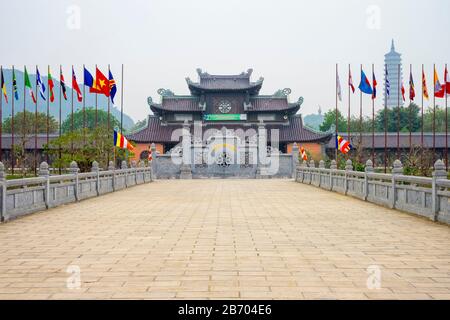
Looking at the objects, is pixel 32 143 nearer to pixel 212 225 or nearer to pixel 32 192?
pixel 32 192

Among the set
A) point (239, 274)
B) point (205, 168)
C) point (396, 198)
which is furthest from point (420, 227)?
point (205, 168)

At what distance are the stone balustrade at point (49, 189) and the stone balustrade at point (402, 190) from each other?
27.7 ft

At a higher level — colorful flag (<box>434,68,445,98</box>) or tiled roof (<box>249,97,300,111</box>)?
tiled roof (<box>249,97,300,111</box>)

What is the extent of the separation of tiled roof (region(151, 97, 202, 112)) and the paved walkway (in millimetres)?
36976

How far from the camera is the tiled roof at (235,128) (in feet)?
144

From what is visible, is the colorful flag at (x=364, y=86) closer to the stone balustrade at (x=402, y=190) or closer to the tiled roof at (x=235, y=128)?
the stone balustrade at (x=402, y=190)

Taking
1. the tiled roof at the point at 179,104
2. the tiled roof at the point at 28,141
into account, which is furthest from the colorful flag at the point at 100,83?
the tiled roof at the point at 28,141

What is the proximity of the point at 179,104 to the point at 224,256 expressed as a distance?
4356cm

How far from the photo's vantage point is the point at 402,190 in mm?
11391

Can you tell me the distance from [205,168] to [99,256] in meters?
31.8

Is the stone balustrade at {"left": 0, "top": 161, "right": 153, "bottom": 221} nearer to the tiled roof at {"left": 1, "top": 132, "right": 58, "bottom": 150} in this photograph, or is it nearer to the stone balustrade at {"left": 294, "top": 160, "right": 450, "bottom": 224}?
the stone balustrade at {"left": 294, "top": 160, "right": 450, "bottom": 224}

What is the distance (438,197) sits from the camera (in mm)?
9391

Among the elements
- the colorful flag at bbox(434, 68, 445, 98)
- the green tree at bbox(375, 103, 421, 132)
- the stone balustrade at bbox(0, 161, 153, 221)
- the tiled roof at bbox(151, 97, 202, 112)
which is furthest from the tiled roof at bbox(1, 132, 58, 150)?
the green tree at bbox(375, 103, 421, 132)

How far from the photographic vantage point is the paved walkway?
14.3ft
